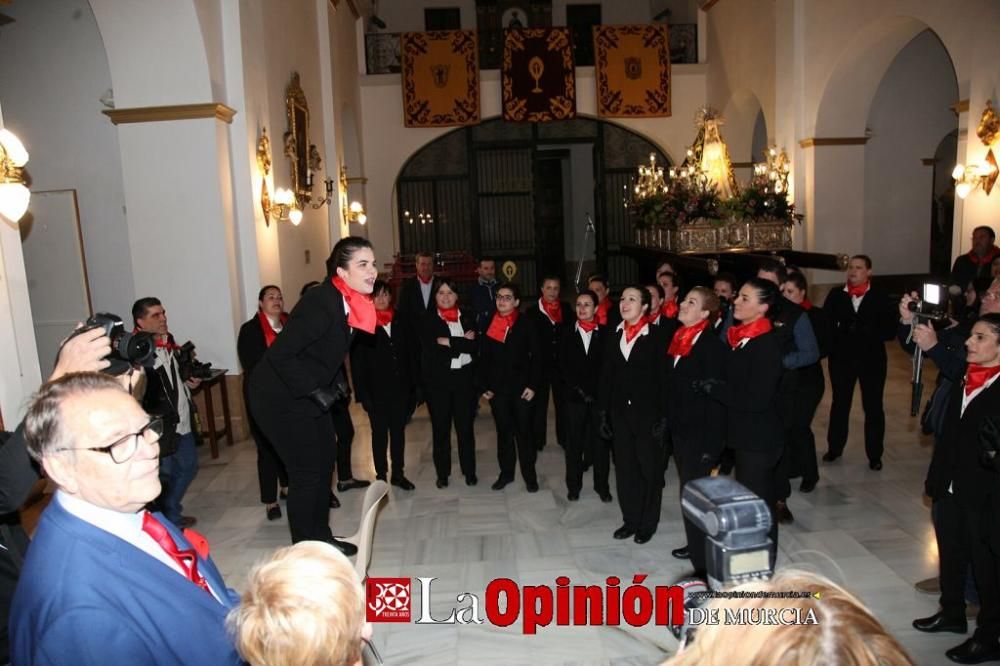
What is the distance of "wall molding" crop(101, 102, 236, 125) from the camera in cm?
735

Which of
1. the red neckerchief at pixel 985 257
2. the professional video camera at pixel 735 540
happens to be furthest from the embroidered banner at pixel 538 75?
the professional video camera at pixel 735 540

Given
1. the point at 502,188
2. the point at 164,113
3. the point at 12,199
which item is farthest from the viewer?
the point at 502,188

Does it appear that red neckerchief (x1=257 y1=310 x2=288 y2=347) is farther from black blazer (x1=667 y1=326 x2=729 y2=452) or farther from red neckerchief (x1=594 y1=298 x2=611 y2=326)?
black blazer (x1=667 y1=326 x2=729 y2=452)

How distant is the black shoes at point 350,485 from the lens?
6476mm

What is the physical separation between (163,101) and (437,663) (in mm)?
6201

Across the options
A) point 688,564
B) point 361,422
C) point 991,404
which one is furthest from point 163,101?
point 991,404

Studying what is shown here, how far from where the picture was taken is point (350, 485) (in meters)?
6.52

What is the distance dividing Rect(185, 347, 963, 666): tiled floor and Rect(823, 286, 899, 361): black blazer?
1064 mm

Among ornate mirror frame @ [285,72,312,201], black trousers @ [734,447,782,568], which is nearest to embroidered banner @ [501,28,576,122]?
ornate mirror frame @ [285,72,312,201]

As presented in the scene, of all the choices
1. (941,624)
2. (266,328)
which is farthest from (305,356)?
(941,624)

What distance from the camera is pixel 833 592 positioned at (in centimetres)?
115

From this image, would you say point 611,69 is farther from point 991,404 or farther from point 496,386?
point 991,404

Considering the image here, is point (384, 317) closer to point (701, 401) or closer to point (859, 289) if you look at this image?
point (701, 401)

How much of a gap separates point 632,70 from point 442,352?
13.0 metres
